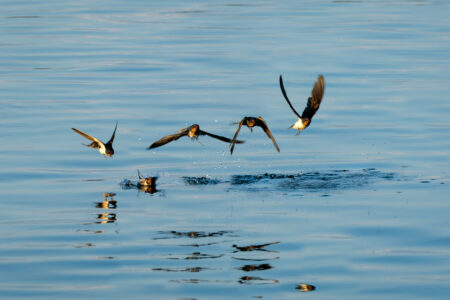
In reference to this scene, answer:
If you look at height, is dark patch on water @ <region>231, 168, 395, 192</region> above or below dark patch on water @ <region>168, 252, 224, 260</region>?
above

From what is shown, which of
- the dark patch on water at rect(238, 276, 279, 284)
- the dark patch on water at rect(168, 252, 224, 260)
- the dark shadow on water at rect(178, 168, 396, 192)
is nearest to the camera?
the dark patch on water at rect(238, 276, 279, 284)

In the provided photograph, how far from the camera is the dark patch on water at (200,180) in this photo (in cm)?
1353

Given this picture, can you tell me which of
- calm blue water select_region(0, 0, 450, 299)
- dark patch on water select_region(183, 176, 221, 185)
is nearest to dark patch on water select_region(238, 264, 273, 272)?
calm blue water select_region(0, 0, 450, 299)

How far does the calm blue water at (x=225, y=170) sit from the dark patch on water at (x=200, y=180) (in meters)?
0.03

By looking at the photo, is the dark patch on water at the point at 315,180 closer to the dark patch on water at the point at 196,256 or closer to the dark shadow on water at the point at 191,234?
the dark shadow on water at the point at 191,234

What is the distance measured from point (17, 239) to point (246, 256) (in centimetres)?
258

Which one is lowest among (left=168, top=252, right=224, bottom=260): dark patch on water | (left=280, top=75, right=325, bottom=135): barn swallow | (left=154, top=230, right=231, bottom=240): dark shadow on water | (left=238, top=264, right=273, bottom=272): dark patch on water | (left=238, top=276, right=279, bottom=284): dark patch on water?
(left=238, top=276, right=279, bottom=284): dark patch on water

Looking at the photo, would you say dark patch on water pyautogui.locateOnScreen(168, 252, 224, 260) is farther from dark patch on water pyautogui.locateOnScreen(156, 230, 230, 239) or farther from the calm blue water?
dark patch on water pyautogui.locateOnScreen(156, 230, 230, 239)

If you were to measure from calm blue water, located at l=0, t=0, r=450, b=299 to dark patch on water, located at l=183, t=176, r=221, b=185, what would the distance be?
0.10ft

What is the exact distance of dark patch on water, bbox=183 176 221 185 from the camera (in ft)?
44.4

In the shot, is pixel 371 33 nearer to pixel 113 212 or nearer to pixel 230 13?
pixel 230 13

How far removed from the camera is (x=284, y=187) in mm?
13164

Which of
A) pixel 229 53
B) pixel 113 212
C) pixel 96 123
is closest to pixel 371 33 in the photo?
pixel 229 53

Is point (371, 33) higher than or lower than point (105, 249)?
higher
